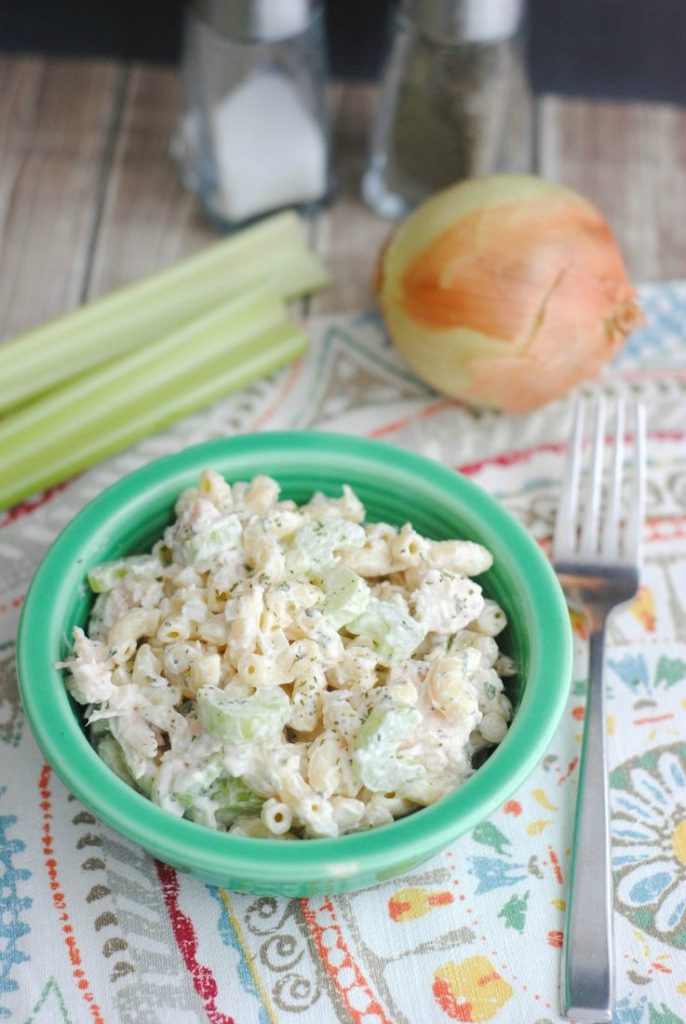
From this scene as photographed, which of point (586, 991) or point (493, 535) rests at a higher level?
point (493, 535)

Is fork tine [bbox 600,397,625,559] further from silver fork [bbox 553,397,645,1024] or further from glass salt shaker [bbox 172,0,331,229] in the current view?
glass salt shaker [bbox 172,0,331,229]

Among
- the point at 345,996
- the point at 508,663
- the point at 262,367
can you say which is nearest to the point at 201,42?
the point at 262,367

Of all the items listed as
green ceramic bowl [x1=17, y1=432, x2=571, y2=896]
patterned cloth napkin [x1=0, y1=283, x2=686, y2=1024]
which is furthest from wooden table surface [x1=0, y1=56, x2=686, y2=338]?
patterned cloth napkin [x1=0, y1=283, x2=686, y2=1024]

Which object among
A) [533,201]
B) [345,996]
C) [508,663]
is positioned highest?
[533,201]

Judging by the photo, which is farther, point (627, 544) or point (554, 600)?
point (627, 544)

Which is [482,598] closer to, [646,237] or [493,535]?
[493,535]

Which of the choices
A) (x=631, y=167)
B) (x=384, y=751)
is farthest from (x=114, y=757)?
(x=631, y=167)

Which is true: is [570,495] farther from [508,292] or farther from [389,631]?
[389,631]
